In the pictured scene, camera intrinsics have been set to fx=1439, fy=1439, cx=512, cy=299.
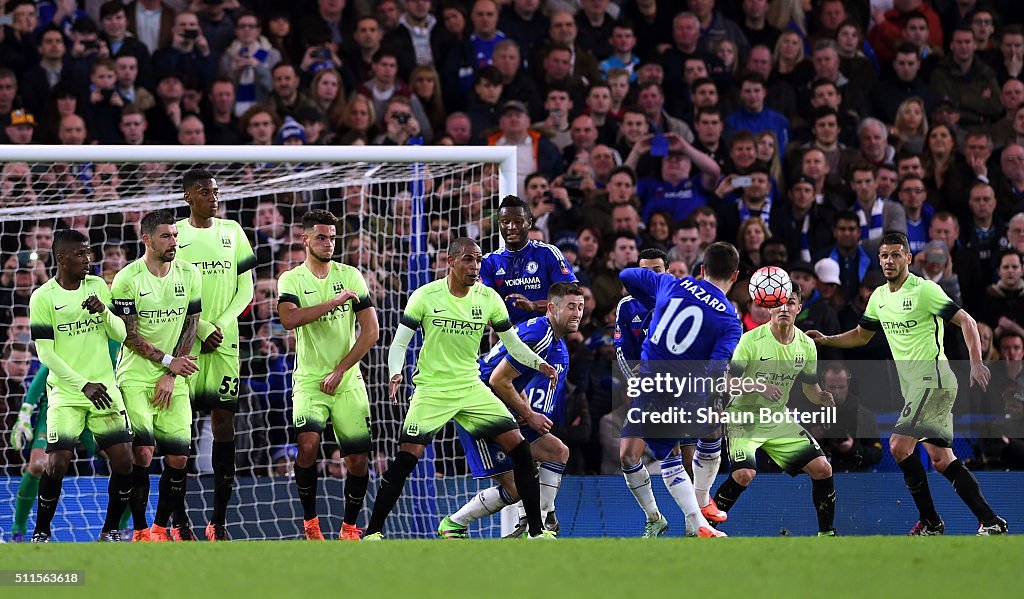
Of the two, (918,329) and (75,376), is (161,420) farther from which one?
(918,329)

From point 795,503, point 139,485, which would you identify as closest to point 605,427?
point 795,503

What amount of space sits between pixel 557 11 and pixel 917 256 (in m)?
4.20

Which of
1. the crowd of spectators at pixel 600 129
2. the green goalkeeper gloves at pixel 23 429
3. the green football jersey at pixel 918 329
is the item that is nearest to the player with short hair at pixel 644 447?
the crowd of spectators at pixel 600 129

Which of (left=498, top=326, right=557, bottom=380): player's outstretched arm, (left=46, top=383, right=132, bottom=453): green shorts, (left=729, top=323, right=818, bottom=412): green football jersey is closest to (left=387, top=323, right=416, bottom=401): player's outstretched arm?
(left=498, top=326, right=557, bottom=380): player's outstretched arm

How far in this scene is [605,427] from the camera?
34.9 ft

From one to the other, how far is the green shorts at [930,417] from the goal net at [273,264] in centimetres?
301

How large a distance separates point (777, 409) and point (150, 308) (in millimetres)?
3901

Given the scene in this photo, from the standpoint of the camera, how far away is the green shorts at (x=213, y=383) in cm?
871

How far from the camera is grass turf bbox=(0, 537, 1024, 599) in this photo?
18.3 ft

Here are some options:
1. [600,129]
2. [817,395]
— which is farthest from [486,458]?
[600,129]

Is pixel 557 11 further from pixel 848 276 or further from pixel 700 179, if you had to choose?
pixel 848 276

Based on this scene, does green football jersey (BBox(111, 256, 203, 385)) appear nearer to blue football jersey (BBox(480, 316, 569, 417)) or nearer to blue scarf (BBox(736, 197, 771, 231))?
blue football jersey (BBox(480, 316, 569, 417))

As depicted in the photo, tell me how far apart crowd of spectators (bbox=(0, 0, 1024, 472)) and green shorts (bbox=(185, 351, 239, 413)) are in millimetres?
1789

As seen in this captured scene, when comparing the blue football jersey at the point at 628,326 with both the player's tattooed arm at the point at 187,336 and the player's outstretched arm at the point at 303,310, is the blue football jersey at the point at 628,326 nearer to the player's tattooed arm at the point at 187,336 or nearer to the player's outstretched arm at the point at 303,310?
the player's outstretched arm at the point at 303,310
